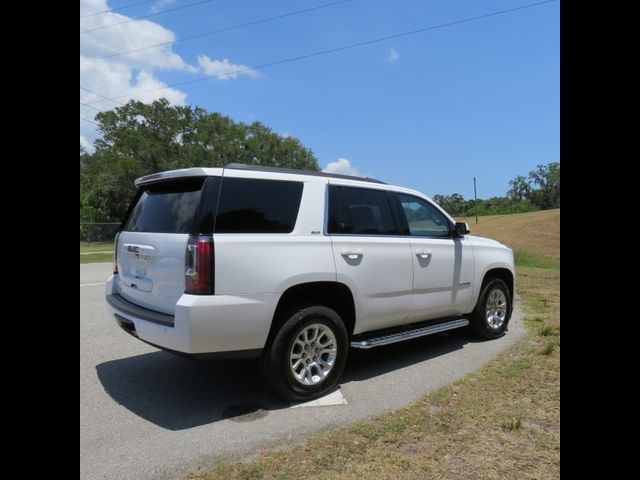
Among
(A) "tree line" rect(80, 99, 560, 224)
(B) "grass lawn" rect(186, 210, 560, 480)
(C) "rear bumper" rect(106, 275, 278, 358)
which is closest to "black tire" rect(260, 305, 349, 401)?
(C) "rear bumper" rect(106, 275, 278, 358)

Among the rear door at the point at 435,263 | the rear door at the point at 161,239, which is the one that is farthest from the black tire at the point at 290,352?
the rear door at the point at 435,263

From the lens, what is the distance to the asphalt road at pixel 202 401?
3.03 m

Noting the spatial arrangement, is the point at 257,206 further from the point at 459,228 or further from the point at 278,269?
the point at 459,228

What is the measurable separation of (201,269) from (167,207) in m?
0.90

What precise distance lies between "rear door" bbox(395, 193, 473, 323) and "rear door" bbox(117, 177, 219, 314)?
2382 millimetres

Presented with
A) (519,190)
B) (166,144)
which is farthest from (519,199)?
(166,144)

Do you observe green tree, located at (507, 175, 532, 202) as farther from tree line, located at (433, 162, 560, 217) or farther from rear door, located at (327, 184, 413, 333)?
rear door, located at (327, 184, 413, 333)

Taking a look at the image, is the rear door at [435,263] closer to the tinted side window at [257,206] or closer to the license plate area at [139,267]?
the tinted side window at [257,206]

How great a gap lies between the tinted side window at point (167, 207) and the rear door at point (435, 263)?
238 cm

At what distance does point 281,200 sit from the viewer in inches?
153

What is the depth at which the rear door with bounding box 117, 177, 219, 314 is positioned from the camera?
348cm

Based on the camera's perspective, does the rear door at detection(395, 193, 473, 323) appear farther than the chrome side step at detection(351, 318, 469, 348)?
Yes
